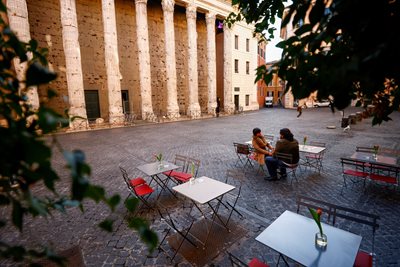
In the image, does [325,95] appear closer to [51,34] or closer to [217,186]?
[217,186]

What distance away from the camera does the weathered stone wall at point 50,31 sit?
1753cm

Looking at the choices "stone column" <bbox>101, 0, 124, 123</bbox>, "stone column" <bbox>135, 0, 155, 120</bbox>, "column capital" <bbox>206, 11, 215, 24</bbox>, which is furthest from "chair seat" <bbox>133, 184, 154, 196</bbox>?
"column capital" <bbox>206, 11, 215, 24</bbox>

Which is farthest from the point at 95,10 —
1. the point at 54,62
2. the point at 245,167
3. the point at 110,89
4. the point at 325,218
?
the point at 325,218

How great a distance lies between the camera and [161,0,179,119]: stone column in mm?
21016

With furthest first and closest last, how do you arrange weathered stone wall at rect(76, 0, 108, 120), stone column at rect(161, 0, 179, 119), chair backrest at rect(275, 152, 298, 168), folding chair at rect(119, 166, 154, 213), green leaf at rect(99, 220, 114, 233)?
stone column at rect(161, 0, 179, 119), weathered stone wall at rect(76, 0, 108, 120), chair backrest at rect(275, 152, 298, 168), folding chair at rect(119, 166, 154, 213), green leaf at rect(99, 220, 114, 233)

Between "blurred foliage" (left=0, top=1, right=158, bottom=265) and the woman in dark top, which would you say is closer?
"blurred foliage" (left=0, top=1, right=158, bottom=265)

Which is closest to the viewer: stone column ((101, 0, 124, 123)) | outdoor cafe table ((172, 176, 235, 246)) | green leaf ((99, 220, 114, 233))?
green leaf ((99, 220, 114, 233))

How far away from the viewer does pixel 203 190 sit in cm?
403

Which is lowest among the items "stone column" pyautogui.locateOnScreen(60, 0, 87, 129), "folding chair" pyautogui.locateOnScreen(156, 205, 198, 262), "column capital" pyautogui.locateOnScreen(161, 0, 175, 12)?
"folding chair" pyautogui.locateOnScreen(156, 205, 198, 262)

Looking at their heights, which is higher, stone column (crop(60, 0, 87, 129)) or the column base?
stone column (crop(60, 0, 87, 129))

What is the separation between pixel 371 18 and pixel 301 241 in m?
2.44

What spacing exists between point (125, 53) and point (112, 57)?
511 centimetres

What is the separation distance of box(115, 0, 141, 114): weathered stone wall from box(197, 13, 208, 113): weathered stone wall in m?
9.31

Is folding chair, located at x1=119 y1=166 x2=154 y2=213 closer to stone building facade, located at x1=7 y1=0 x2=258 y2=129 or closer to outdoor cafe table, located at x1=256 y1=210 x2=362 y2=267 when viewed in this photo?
outdoor cafe table, located at x1=256 y1=210 x2=362 y2=267
